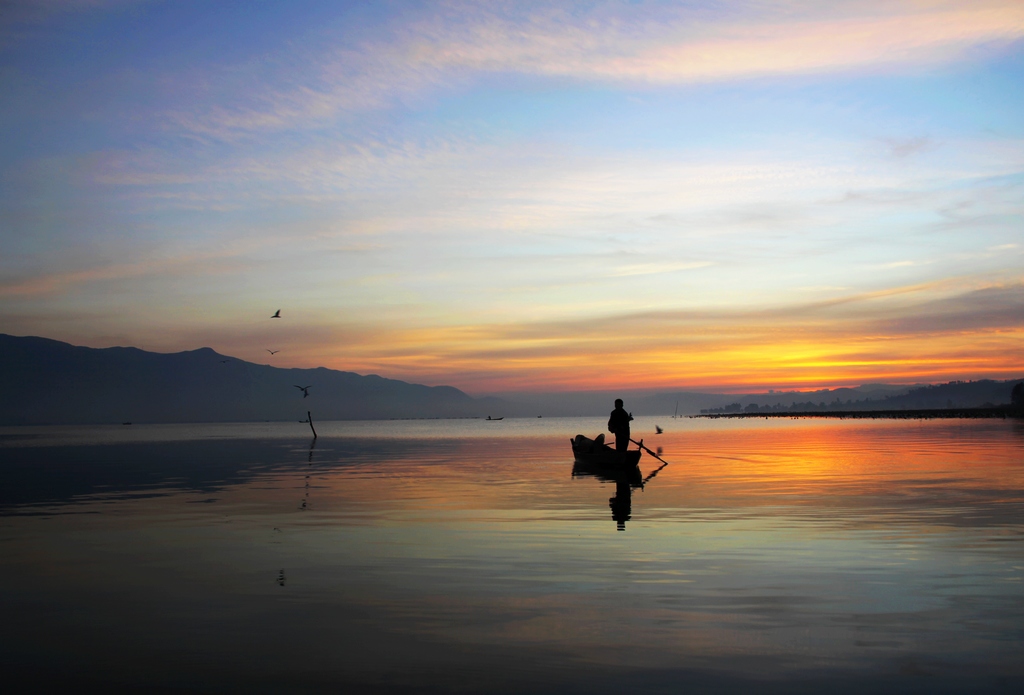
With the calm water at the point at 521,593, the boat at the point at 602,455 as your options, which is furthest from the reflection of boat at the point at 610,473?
the calm water at the point at 521,593

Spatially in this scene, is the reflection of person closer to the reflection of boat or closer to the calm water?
the reflection of boat

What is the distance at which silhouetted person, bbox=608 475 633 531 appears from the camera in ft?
78.7

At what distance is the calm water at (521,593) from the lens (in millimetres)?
9797

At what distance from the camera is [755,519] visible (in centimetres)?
2358

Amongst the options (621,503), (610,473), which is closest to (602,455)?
(610,473)

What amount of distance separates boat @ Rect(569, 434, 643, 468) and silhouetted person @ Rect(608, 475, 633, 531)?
11.2ft

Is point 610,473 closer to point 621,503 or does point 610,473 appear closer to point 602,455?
point 602,455

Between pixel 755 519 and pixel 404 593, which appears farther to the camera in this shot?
pixel 755 519

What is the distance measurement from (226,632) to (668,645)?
6.51 m

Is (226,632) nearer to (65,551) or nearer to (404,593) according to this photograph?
(404,593)

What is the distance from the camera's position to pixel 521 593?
46.2 ft

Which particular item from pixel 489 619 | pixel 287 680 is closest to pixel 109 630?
pixel 287 680

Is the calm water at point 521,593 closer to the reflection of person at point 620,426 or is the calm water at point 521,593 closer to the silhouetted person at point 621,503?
the silhouetted person at point 621,503

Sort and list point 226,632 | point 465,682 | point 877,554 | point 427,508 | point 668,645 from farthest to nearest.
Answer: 1. point 427,508
2. point 877,554
3. point 226,632
4. point 668,645
5. point 465,682
